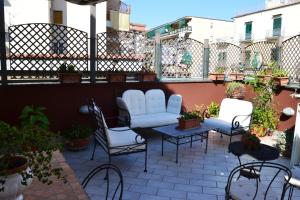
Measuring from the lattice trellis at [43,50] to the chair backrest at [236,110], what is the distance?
2.94 meters

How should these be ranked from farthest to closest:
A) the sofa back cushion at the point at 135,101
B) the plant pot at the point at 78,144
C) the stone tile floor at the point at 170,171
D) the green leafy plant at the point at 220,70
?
the green leafy plant at the point at 220,70
the sofa back cushion at the point at 135,101
the plant pot at the point at 78,144
the stone tile floor at the point at 170,171

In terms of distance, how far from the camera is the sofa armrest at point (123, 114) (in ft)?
16.7

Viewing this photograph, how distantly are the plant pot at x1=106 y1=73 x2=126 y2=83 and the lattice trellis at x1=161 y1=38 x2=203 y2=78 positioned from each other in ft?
3.66

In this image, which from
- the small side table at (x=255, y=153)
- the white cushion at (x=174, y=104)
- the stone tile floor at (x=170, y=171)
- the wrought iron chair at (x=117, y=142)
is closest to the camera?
the small side table at (x=255, y=153)

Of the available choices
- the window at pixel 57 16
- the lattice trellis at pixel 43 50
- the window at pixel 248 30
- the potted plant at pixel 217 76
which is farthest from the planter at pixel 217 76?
the window at pixel 248 30

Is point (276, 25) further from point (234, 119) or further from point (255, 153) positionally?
point (255, 153)

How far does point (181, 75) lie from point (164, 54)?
0.72 metres

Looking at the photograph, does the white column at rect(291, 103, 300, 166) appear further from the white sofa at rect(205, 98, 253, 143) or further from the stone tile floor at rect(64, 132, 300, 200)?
the white sofa at rect(205, 98, 253, 143)

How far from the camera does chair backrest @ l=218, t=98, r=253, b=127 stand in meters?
5.30

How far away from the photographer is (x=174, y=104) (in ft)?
19.3

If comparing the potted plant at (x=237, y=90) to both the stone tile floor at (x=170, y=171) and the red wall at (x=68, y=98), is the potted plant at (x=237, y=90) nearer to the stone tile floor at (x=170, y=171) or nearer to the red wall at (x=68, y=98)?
the red wall at (x=68, y=98)

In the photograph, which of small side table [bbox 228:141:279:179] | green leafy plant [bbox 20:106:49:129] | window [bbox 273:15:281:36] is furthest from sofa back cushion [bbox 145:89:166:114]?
window [bbox 273:15:281:36]

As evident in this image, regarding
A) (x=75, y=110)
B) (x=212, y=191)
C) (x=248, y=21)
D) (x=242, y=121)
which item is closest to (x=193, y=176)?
(x=212, y=191)

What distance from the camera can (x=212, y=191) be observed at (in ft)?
11.4
